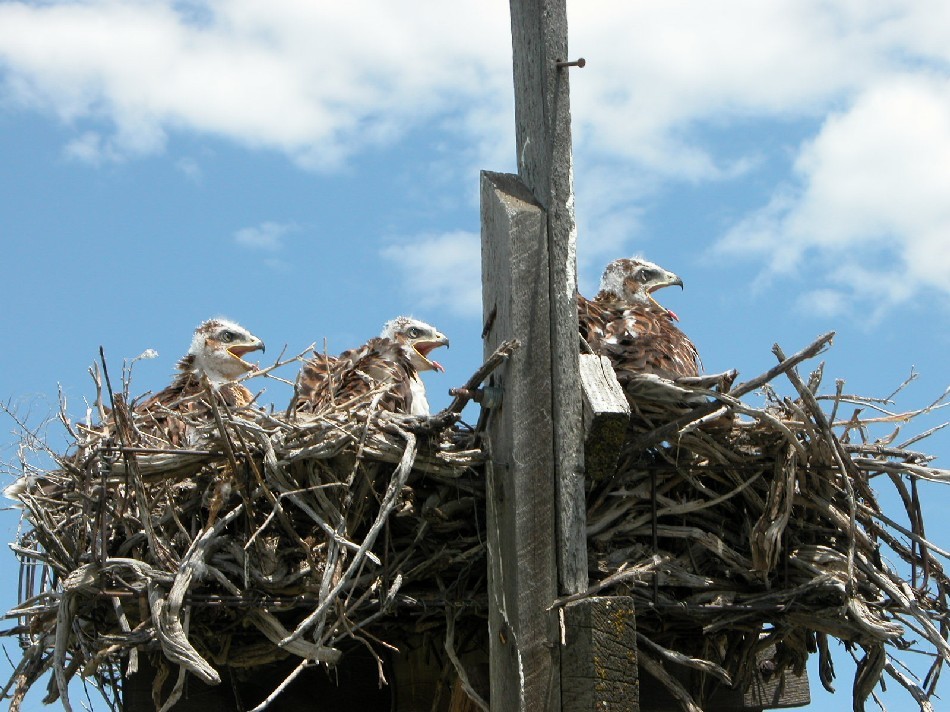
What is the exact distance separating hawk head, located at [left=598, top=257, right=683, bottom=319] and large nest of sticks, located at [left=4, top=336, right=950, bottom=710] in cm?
223

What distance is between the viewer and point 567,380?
4684 mm

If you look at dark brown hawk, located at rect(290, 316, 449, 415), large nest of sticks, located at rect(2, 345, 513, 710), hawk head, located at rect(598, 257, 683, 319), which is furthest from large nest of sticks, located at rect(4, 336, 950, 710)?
hawk head, located at rect(598, 257, 683, 319)

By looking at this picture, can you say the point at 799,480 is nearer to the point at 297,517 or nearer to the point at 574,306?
the point at 574,306

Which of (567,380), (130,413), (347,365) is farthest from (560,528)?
(347,365)

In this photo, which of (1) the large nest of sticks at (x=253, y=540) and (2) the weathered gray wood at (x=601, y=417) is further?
(1) the large nest of sticks at (x=253, y=540)

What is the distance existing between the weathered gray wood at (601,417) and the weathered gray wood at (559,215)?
0.05 metres

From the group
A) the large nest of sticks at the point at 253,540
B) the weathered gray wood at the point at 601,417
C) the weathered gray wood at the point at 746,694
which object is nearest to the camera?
the weathered gray wood at the point at 601,417

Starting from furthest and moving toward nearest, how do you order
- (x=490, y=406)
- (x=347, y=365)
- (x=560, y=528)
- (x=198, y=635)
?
(x=347, y=365) → (x=198, y=635) → (x=490, y=406) → (x=560, y=528)

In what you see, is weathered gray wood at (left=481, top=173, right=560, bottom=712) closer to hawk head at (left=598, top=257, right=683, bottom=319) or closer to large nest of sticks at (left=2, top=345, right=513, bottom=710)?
large nest of sticks at (left=2, top=345, right=513, bottom=710)

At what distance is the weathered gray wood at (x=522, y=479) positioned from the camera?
4.46 meters

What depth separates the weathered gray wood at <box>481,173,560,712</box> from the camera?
446cm

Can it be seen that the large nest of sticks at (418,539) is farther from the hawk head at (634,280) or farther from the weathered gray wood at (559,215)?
the hawk head at (634,280)

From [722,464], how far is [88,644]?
2.34 m

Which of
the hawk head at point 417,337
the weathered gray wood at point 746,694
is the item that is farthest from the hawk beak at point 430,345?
the weathered gray wood at point 746,694
